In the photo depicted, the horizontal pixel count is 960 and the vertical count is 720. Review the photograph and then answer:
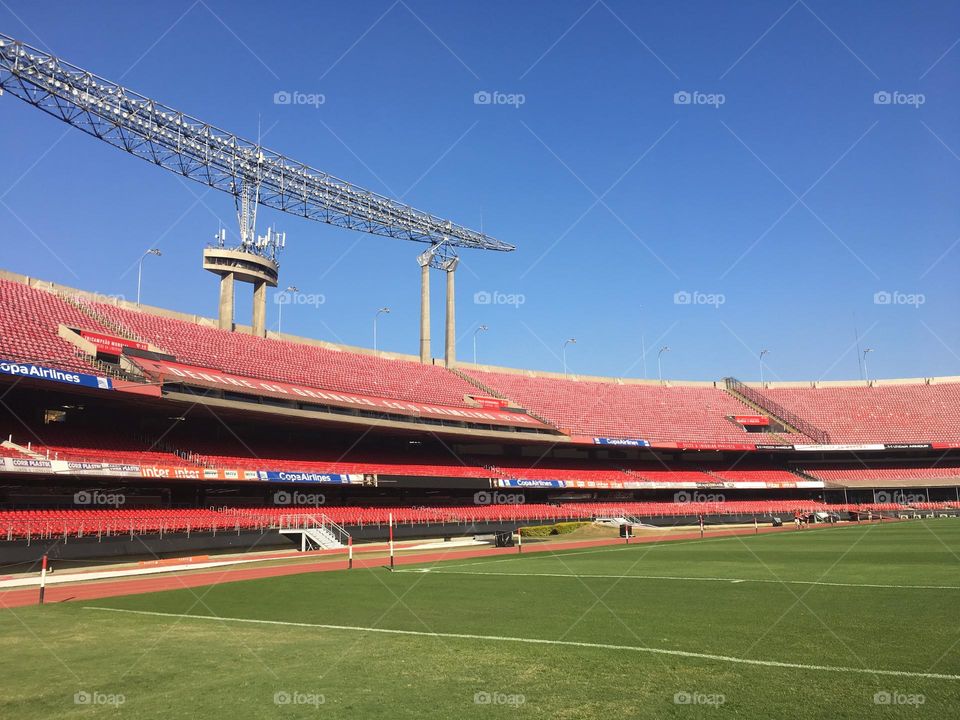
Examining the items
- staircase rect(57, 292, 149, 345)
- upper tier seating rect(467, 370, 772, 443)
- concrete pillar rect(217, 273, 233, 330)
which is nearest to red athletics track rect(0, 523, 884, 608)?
staircase rect(57, 292, 149, 345)

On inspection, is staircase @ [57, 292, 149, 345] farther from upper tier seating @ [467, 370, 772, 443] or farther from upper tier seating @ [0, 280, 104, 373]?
upper tier seating @ [467, 370, 772, 443]

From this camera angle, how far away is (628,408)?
69938 millimetres

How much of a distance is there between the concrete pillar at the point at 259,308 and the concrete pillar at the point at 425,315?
49.3 ft

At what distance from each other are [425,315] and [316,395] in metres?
21.2

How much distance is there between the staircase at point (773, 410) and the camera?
68.6m

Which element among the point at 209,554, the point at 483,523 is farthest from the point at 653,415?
the point at 209,554

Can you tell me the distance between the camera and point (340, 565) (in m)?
25.2

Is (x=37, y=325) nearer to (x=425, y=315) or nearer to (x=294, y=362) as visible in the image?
(x=294, y=362)

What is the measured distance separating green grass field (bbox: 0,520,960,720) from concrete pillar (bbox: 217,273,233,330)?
117ft

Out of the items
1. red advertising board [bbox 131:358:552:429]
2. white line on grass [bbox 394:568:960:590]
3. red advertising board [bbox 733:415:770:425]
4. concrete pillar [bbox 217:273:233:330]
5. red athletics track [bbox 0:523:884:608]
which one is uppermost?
concrete pillar [bbox 217:273:233:330]

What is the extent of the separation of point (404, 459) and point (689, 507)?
1007 inches

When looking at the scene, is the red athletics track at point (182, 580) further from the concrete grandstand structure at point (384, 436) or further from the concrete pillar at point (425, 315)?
the concrete pillar at point (425, 315)

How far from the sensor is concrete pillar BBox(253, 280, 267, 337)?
51513mm

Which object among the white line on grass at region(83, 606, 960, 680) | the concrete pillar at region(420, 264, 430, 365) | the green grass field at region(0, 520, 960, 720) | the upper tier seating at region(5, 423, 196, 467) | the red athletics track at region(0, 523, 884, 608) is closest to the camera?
the green grass field at region(0, 520, 960, 720)
